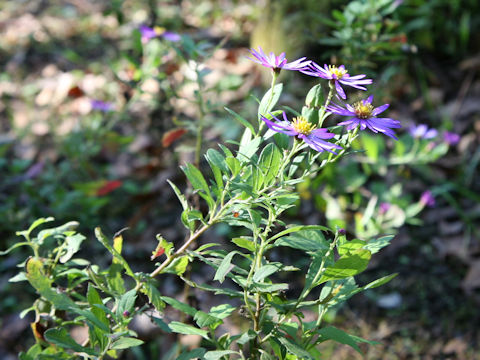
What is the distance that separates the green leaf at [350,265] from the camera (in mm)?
608

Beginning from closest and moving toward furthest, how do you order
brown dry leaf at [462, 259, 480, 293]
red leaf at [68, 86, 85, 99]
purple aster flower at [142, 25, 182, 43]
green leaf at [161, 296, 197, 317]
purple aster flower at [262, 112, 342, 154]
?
purple aster flower at [262, 112, 342, 154] → green leaf at [161, 296, 197, 317] → purple aster flower at [142, 25, 182, 43] → brown dry leaf at [462, 259, 480, 293] → red leaf at [68, 86, 85, 99]

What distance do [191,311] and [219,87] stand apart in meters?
0.81

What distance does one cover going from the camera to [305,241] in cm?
63

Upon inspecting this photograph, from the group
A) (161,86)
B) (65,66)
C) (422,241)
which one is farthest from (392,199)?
(65,66)

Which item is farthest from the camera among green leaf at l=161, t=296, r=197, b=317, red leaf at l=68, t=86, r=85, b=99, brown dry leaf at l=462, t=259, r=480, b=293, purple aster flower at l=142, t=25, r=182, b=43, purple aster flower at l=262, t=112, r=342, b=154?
red leaf at l=68, t=86, r=85, b=99

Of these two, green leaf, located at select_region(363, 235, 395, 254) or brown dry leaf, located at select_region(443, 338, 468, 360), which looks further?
brown dry leaf, located at select_region(443, 338, 468, 360)

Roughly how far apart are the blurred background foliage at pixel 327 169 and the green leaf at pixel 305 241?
501 mm

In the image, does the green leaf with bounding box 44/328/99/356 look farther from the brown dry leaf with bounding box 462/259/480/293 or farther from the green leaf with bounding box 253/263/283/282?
the brown dry leaf with bounding box 462/259/480/293

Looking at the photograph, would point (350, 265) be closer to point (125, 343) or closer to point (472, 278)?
point (125, 343)

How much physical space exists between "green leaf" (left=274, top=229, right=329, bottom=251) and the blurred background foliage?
0.50 meters

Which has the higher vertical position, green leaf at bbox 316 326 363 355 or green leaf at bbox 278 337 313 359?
green leaf at bbox 278 337 313 359

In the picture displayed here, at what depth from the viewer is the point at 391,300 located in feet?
5.11

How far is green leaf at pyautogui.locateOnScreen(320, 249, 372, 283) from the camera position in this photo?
2.00 feet

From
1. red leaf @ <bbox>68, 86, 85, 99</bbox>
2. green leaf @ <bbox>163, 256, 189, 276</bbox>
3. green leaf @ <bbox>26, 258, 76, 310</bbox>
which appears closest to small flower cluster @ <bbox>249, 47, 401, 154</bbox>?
green leaf @ <bbox>163, 256, 189, 276</bbox>
